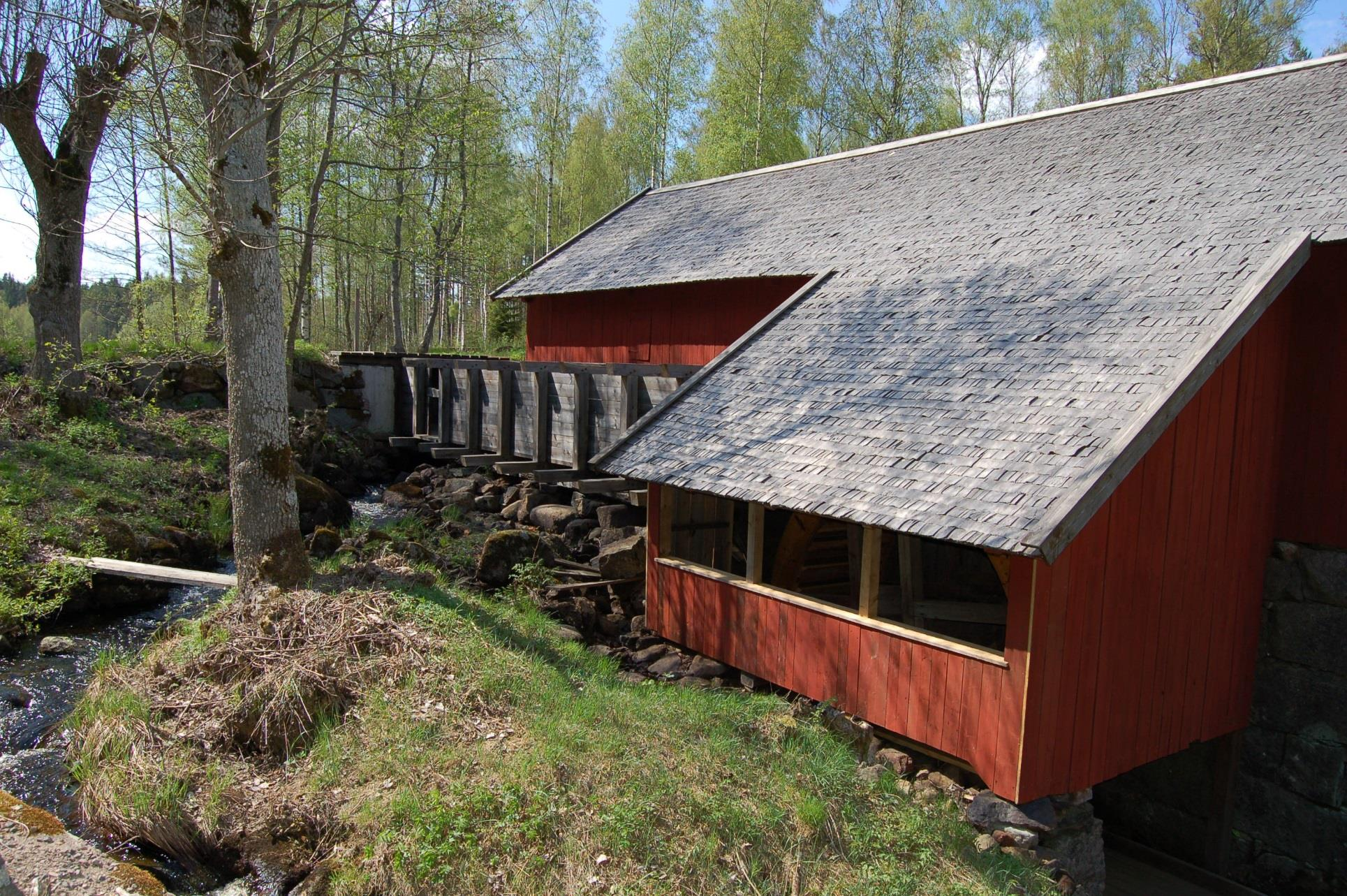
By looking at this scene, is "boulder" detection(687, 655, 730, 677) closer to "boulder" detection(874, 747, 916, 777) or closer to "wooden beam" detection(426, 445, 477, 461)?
"boulder" detection(874, 747, 916, 777)

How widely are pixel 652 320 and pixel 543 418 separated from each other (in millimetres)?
2735

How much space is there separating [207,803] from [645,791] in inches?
115

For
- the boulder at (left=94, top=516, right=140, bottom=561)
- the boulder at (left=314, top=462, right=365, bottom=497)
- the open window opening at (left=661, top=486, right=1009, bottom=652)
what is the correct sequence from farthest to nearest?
the boulder at (left=314, top=462, right=365, bottom=497) → the boulder at (left=94, top=516, right=140, bottom=561) → the open window opening at (left=661, top=486, right=1009, bottom=652)

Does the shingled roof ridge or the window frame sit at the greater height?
the shingled roof ridge

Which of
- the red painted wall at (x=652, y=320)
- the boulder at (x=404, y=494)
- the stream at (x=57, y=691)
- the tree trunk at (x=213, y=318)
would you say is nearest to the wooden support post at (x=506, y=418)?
the boulder at (x=404, y=494)

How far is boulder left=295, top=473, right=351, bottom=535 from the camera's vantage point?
12508 mm

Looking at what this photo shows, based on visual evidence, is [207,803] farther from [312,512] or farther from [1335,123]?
[1335,123]

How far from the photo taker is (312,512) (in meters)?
12.6

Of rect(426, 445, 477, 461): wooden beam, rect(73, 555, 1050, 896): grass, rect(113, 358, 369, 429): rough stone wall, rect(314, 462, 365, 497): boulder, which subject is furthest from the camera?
rect(113, 358, 369, 429): rough stone wall

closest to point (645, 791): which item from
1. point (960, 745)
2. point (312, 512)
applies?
point (960, 745)

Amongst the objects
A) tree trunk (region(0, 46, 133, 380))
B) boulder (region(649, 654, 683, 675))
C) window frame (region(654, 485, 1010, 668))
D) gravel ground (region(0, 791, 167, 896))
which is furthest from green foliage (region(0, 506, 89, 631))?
window frame (region(654, 485, 1010, 668))

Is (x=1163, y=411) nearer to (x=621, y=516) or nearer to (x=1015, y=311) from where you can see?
(x=1015, y=311)

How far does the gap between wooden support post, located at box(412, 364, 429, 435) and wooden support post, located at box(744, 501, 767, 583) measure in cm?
920

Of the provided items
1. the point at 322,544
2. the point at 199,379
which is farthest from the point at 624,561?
the point at 199,379
